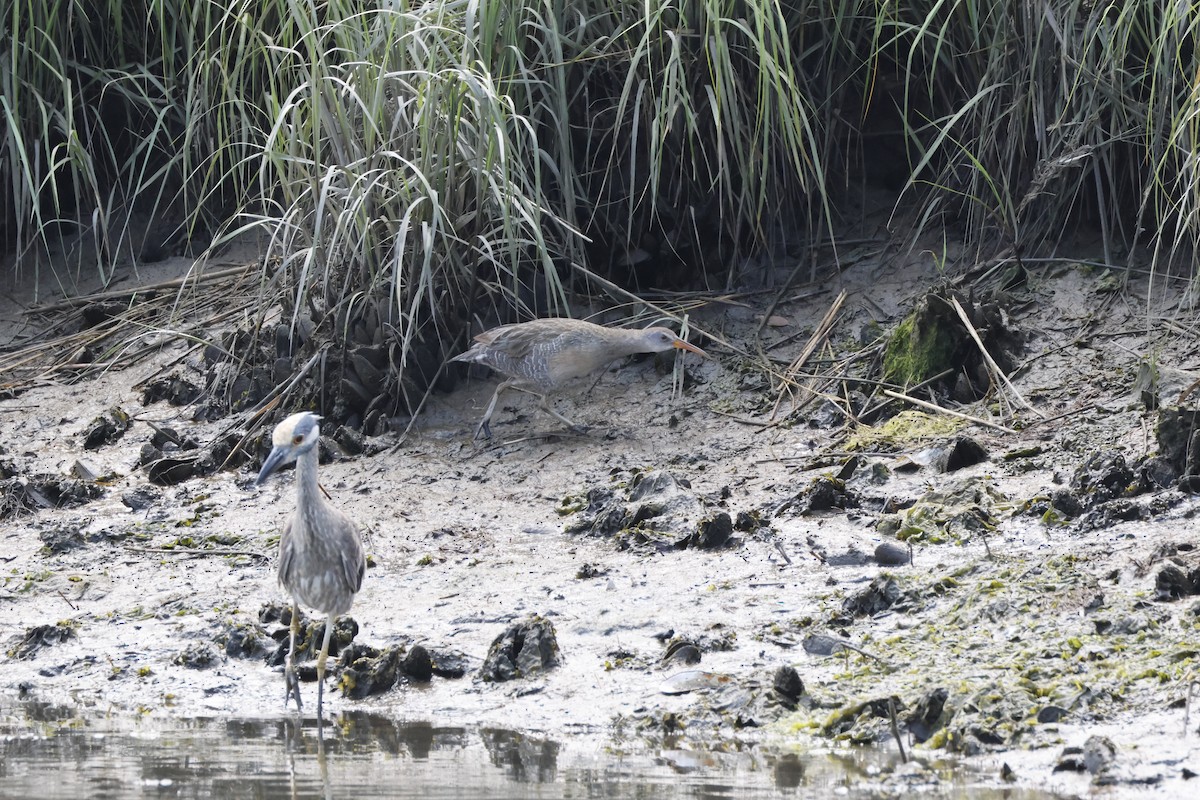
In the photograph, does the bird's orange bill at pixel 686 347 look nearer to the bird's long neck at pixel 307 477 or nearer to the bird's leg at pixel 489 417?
the bird's leg at pixel 489 417

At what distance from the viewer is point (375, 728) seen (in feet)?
15.4

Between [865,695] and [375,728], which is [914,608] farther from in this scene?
[375,728]

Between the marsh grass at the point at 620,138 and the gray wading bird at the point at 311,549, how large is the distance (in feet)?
5.25

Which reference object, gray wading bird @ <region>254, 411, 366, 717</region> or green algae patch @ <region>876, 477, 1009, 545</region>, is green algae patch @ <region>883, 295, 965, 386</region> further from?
gray wading bird @ <region>254, 411, 366, 717</region>

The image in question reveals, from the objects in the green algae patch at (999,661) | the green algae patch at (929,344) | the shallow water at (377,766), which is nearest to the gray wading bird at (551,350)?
the green algae patch at (929,344)

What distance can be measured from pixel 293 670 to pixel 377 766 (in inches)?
31.4

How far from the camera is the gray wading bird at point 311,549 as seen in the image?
5098 millimetres

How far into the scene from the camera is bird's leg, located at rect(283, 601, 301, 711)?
16.2ft

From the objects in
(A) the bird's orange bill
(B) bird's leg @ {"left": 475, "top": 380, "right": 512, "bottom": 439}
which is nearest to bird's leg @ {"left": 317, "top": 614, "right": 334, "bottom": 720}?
(B) bird's leg @ {"left": 475, "top": 380, "right": 512, "bottom": 439}

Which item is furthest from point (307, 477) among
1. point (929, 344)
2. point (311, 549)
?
point (929, 344)

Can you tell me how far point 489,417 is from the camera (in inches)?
289

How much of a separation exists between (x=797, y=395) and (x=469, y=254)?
1.70 m

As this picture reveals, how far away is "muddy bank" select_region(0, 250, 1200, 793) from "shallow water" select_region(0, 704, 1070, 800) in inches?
5.4

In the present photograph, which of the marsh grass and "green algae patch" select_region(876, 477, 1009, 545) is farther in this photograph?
the marsh grass
